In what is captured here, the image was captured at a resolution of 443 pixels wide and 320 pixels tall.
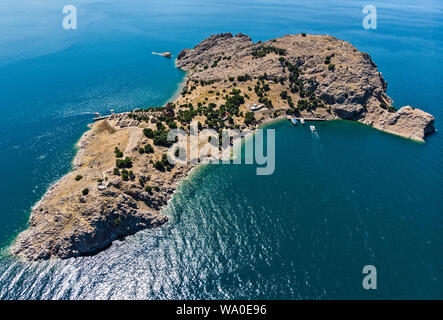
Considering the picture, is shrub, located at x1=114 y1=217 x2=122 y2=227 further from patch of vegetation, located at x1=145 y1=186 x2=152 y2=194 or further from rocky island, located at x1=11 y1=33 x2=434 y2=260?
patch of vegetation, located at x1=145 y1=186 x2=152 y2=194

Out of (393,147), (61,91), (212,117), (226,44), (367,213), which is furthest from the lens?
(226,44)

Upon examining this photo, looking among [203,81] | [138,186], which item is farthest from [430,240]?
[203,81]

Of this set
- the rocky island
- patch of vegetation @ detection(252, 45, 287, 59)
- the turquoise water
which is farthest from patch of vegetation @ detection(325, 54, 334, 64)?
the turquoise water

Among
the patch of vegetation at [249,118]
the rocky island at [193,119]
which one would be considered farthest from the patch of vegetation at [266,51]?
the patch of vegetation at [249,118]

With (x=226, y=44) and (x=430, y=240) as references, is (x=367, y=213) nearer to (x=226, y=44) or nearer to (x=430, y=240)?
(x=430, y=240)

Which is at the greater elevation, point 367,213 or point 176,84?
point 176,84

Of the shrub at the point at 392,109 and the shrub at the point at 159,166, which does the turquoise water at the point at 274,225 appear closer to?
the shrub at the point at 159,166
